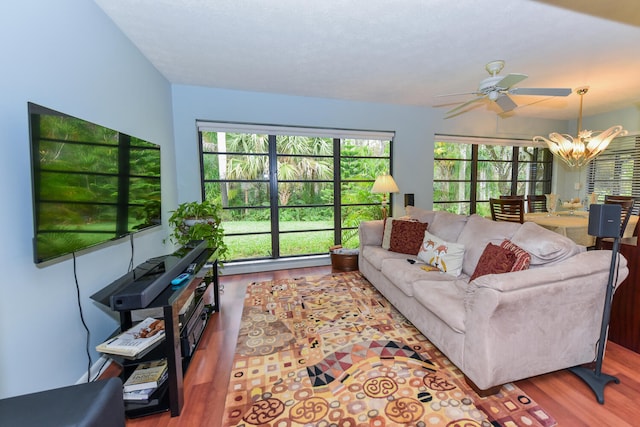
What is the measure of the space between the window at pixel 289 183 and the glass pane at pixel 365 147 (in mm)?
16

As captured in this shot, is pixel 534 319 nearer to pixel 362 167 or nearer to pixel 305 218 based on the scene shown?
pixel 305 218

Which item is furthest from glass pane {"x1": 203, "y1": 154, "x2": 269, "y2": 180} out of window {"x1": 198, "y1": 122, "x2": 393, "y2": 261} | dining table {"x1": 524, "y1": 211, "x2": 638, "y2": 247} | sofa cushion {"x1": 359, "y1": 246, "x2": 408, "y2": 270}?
dining table {"x1": 524, "y1": 211, "x2": 638, "y2": 247}

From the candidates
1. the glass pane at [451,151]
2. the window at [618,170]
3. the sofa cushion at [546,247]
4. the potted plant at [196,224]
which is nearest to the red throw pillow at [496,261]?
the sofa cushion at [546,247]

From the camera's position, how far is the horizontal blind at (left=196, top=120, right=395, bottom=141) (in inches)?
146

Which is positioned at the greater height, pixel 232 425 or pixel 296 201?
pixel 296 201

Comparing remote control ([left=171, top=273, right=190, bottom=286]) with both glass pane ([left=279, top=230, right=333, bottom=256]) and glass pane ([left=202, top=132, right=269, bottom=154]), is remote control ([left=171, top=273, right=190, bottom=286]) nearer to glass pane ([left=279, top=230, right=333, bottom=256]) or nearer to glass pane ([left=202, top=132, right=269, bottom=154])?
glass pane ([left=279, top=230, right=333, bottom=256])

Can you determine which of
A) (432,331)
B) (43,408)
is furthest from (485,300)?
(43,408)

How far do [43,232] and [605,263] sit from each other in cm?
315

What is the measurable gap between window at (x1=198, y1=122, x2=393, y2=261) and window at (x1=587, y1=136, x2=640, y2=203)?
A: 168 inches

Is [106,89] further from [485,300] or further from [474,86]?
[474,86]

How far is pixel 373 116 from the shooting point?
4.32 metres

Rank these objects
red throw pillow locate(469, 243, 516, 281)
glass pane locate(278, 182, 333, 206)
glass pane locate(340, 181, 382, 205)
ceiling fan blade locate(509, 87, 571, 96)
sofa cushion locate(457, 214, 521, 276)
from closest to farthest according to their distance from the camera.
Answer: red throw pillow locate(469, 243, 516, 281) → sofa cushion locate(457, 214, 521, 276) → ceiling fan blade locate(509, 87, 571, 96) → glass pane locate(278, 182, 333, 206) → glass pane locate(340, 181, 382, 205)

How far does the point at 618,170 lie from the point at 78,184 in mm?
7718

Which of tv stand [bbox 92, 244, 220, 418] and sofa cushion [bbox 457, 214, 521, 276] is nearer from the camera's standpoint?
tv stand [bbox 92, 244, 220, 418]
